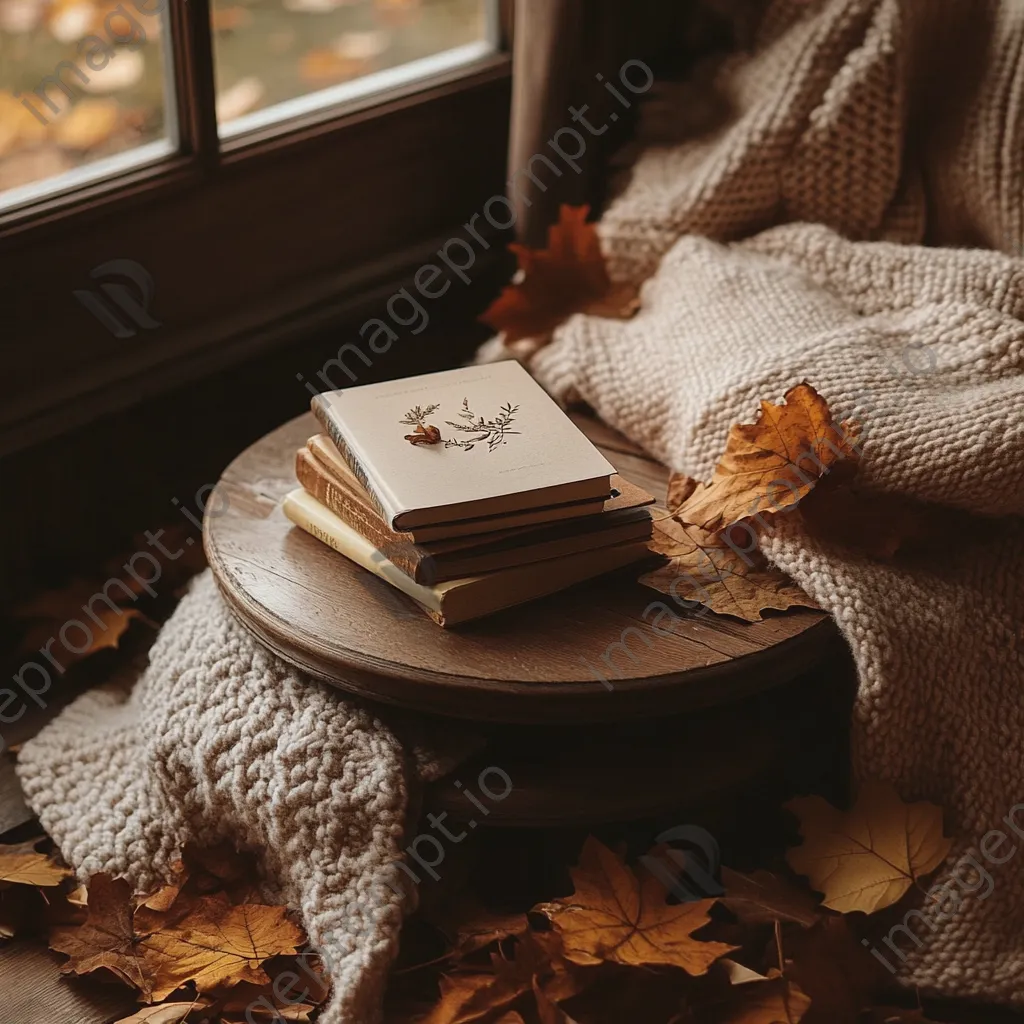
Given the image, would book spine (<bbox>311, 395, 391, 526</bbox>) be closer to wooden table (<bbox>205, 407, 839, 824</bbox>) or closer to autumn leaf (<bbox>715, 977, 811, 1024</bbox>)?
wooden table (<bbox>205, 407, 839, 824</bbox>)

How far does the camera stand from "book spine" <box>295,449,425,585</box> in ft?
3.63

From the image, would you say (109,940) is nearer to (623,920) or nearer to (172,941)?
(172,941)

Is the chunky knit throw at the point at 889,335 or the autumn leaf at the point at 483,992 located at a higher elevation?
the chunky knit throw at the point at 889,335

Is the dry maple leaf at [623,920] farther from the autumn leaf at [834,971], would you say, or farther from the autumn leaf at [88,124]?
the autumn leaf at [88,124]

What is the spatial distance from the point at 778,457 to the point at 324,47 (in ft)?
3.10

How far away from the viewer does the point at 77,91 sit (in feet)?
4.70

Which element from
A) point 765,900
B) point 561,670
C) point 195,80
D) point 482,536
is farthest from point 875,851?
point 195,80

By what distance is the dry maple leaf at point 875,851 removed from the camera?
1196 mm

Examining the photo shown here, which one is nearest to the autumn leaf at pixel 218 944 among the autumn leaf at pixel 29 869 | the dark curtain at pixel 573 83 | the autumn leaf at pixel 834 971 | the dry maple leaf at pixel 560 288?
the autumn leaf at pixel 29 869

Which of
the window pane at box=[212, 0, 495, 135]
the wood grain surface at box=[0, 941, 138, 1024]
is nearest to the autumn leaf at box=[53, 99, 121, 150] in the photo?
the window pane at box=[212, 0, 495, 135]

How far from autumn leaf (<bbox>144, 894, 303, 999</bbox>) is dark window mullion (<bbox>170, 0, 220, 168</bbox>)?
2.96ft

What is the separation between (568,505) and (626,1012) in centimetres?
47

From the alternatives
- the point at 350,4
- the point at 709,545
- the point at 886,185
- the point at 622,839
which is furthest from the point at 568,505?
the point at 350,4

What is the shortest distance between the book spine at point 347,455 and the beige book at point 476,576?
6cm
